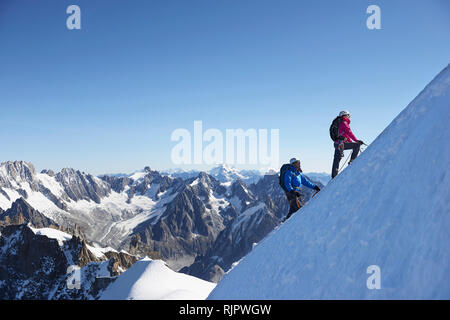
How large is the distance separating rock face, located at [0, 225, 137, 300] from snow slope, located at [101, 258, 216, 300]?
115ft

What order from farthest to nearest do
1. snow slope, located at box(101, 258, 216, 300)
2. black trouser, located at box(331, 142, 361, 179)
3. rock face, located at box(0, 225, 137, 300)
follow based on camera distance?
rock face, located at box(0, 225, 137, 300)
snow slope, located at box(101, 258, 216, 300)
black trouser, located at box(331, 142, 361, 179)

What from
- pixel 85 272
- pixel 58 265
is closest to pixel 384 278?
pixel 85 272

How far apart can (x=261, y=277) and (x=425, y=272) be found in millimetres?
6504

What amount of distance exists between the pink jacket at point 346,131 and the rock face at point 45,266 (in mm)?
103533

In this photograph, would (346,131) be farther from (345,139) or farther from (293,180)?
(293,180)

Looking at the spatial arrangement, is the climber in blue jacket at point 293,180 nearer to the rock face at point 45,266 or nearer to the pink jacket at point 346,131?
the pink jacket at point 346,131

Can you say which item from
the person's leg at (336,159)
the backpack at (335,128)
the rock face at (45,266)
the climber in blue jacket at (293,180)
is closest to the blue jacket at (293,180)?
the climber in blue jacket at (293,180)

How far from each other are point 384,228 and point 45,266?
151 meters

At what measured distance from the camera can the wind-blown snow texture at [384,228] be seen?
579 cm

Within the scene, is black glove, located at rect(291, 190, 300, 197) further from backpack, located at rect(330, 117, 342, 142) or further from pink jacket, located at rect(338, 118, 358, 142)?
pink jacket, located at rect(338, 118, 358, 142)

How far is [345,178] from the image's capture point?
1157 centimetres

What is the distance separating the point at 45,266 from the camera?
4766 inches

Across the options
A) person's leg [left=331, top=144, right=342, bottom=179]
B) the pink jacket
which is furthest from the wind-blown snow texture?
person's leg [left=331, top=144, right=342, bottom=179]

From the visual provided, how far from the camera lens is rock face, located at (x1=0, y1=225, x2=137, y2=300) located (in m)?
105
